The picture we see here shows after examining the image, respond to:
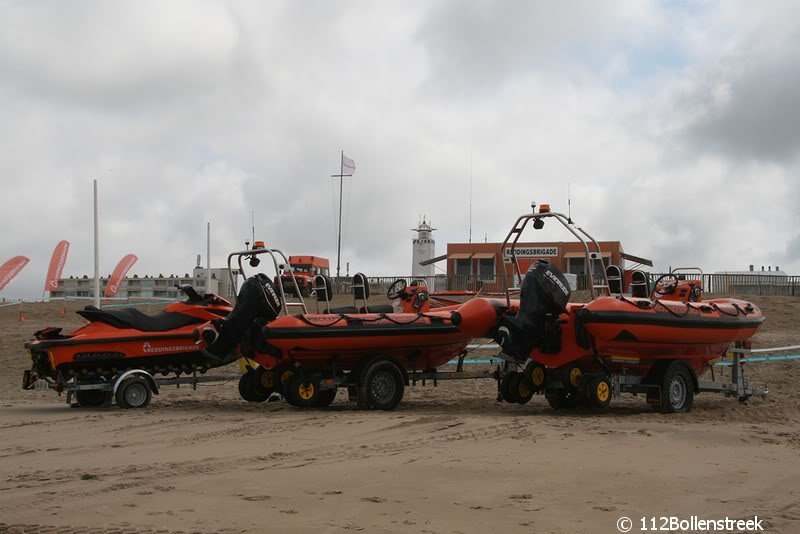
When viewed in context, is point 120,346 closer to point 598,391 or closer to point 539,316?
point 539,316

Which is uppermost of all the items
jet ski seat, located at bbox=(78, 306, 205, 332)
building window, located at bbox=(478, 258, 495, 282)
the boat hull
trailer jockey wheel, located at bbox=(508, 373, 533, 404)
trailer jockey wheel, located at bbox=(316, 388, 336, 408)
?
building window, located at bbox=(478, 258, 495, 282)

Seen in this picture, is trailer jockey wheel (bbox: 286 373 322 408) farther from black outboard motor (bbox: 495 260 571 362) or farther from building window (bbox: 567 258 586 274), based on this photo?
building window (bbox: 567 258 586 274)

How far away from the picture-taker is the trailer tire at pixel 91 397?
14073 mm

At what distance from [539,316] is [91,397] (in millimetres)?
6678

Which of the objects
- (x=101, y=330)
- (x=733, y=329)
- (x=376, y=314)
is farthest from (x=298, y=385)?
(x=733, y=329)

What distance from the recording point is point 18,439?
31.9 ft

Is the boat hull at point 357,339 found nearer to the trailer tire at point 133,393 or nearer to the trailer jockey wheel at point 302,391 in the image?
the trailer jockey wheel at point 302,391

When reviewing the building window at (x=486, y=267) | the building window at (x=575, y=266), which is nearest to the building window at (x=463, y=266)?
the building window at (x=486, y=267)

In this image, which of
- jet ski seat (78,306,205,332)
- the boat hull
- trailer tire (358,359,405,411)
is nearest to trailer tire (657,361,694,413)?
the boat hull

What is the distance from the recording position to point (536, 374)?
12695 mm

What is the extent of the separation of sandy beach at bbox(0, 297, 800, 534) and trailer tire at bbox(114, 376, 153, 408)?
0.65 meters

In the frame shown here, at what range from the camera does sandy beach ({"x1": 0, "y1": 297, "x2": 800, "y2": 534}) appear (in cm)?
604

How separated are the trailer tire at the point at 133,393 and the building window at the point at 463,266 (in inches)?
1032

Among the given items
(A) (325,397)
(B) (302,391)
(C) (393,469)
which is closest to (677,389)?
(A) (325,397)
